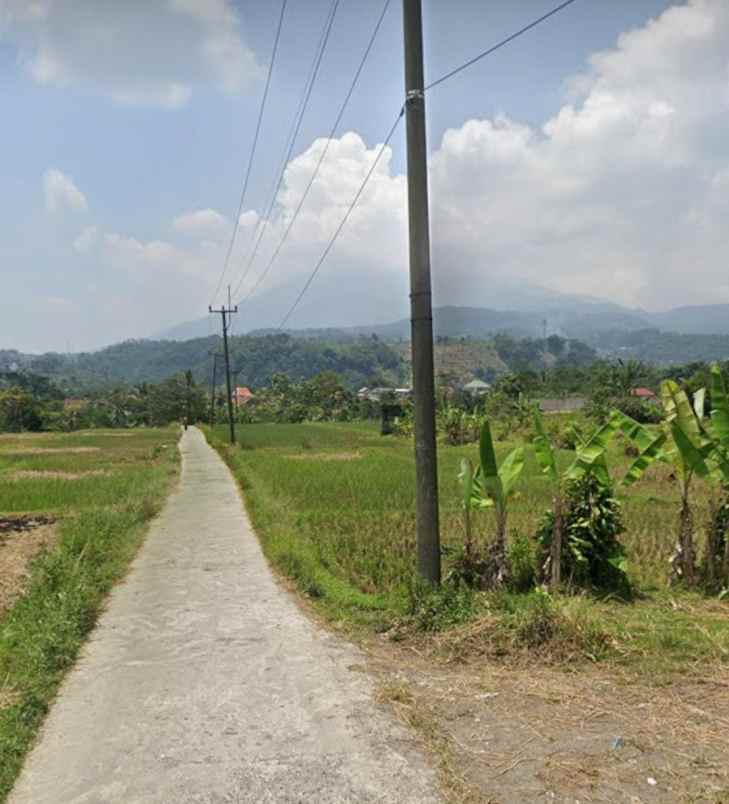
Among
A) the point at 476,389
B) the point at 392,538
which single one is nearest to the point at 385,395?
the point at 476,389

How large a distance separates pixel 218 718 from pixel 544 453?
4434 millimetres

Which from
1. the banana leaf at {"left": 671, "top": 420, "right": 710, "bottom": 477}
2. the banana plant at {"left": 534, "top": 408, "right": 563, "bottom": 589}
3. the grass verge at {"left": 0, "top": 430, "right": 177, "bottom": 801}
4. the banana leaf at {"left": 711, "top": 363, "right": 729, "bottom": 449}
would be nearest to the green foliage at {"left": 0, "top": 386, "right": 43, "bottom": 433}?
the grass verge at {"left": 0, "top": 430, "right": 177, "bottom": 801}

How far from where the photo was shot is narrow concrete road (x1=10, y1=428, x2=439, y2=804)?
11.4 feet

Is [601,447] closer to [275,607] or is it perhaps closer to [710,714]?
[710,714]

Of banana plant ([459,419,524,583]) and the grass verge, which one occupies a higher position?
banana plant ([459,419,524,583])

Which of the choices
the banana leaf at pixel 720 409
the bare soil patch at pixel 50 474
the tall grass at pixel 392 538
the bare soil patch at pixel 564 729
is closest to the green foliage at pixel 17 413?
the bare soil patch at pixel 50 474

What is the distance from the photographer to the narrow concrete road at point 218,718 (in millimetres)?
3484

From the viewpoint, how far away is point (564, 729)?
398cm

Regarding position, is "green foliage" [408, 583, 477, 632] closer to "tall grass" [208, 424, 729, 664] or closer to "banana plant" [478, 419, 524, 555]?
"tall grass" [208, 424, 729, 664]

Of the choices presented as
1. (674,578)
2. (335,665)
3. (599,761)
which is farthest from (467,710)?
A: (674,578)

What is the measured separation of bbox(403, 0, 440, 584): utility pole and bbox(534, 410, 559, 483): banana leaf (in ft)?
5.12

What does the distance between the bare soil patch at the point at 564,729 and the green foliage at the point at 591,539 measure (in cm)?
222

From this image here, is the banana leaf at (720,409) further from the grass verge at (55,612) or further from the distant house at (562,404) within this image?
the distant house at (562,404)

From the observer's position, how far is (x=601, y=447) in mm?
7070
